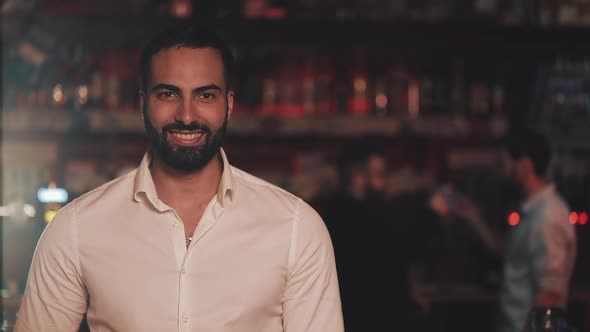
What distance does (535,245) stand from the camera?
12.7ft

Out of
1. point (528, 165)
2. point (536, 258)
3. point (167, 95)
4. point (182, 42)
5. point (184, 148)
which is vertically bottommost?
point (536, 258)

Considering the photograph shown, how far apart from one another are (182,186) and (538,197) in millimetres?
2202

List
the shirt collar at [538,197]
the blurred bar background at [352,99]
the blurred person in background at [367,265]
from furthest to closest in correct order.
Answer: the blurred bar background at [352,99] < the shirt collar at [538,197] < the blurred person in background at [367,265]

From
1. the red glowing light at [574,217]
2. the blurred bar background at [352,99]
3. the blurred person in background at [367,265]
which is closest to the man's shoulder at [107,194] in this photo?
the blurred person in background at [367,265]

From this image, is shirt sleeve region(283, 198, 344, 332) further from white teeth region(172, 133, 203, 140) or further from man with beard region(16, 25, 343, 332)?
white teeth region(172, 133, 203, 140)

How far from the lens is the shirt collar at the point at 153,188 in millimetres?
2176

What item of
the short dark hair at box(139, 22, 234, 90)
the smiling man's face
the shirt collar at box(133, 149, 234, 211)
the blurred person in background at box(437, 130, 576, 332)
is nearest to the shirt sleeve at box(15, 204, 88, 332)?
the shirt collar at box(133, 149, 234, 211)

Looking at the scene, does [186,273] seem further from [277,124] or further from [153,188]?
[277,124]

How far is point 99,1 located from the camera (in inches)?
219

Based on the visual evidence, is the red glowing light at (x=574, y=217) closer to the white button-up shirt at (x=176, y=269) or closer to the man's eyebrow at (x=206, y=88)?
the white button-up shirt at (x=176, y=269)

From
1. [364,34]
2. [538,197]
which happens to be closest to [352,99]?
[364,34]

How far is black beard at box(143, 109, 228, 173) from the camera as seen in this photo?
2129mm

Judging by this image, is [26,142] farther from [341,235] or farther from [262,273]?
[262,273]

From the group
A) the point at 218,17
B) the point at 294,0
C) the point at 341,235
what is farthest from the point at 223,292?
the point at 294,0
